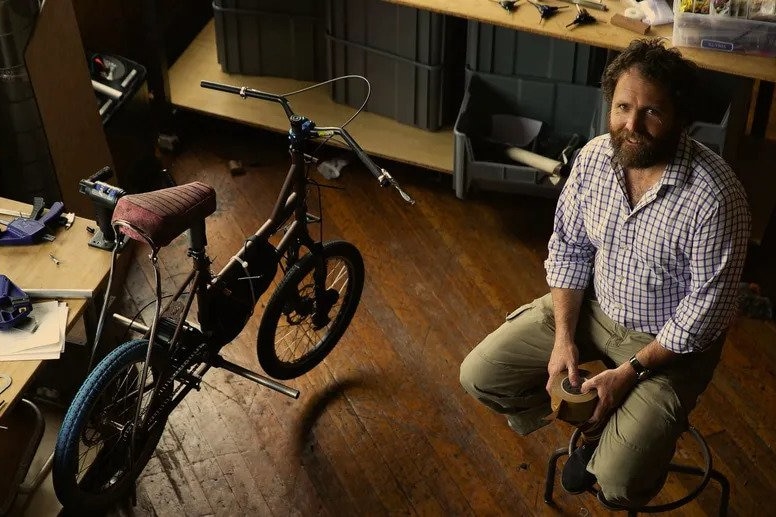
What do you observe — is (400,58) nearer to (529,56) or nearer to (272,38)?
(529,56)

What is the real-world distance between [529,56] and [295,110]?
0.97 m

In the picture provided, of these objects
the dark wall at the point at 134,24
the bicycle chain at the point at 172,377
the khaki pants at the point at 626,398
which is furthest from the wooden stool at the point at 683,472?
the dark wall at the point at 134,24

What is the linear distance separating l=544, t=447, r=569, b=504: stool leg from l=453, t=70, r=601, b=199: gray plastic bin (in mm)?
1058

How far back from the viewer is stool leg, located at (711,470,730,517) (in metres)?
2.51

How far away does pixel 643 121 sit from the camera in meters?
2.14

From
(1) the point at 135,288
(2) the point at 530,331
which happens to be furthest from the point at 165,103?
(2) the point at 530,331

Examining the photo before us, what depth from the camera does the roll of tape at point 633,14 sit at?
300cm

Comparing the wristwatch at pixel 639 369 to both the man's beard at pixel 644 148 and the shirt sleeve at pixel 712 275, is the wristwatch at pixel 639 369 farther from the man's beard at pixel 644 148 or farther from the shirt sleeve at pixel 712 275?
the man's beard at pixel 644 148

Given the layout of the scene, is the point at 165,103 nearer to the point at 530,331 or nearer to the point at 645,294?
the point at 530,331

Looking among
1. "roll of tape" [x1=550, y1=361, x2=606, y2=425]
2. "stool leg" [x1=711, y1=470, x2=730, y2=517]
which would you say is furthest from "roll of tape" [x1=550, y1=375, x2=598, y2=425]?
"stool leg" [x1=711, y1=470, x2=730, y2=517]

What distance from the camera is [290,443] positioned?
112 inches

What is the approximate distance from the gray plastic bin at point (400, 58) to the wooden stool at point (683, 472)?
1.51 meters

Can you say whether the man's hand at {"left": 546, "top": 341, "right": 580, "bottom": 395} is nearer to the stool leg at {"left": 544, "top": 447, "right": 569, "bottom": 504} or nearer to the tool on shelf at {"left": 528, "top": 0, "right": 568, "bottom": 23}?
the stool leg at {"left": 544, "top": 447, "right": 569, "bottom": 504}

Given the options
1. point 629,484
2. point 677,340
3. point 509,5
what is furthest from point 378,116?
point 629,484
